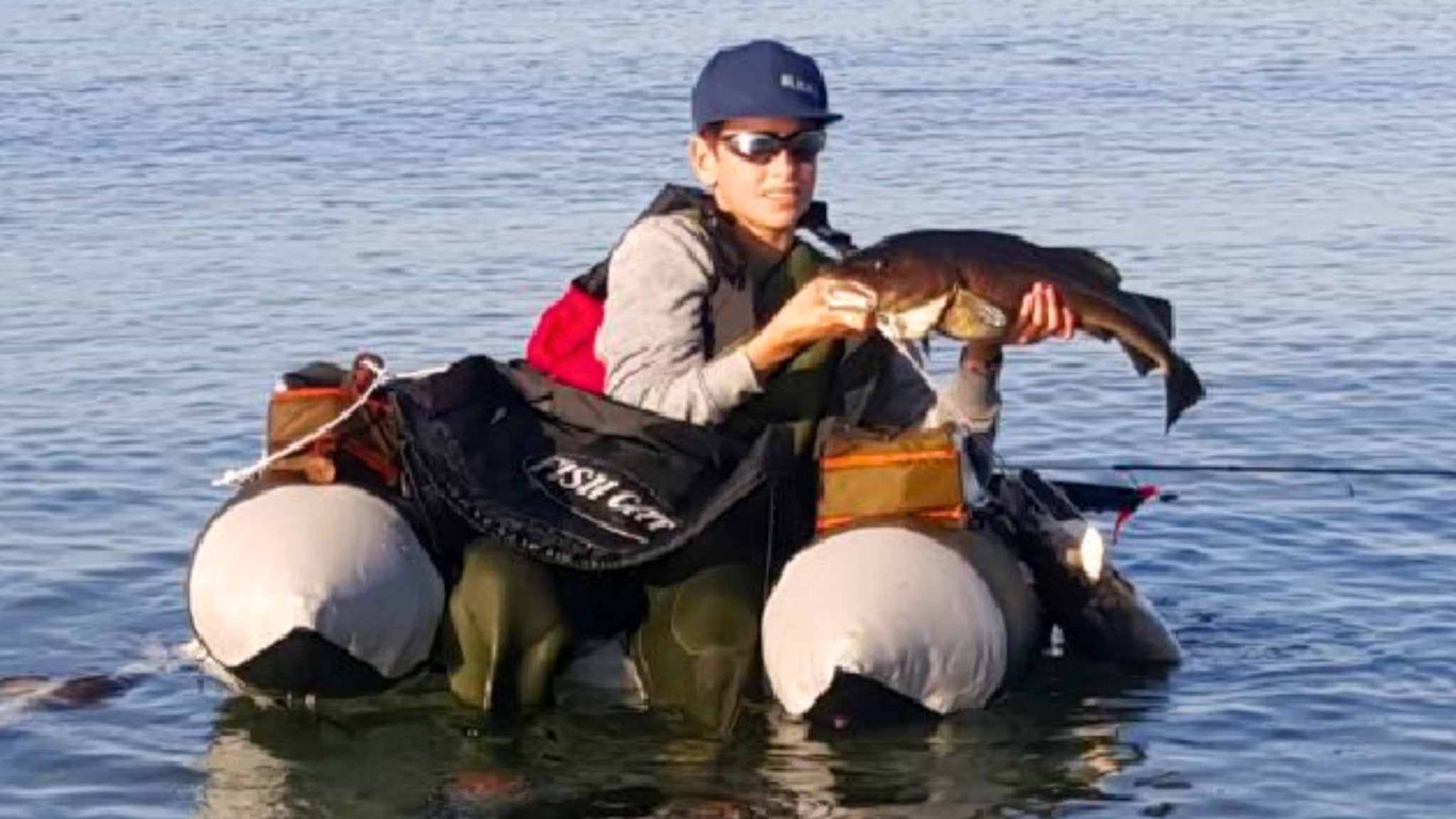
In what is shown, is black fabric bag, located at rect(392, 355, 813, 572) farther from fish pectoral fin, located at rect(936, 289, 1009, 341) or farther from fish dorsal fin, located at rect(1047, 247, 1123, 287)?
fish dorsal fin, located at rect(1047, 247, 1123, 287)

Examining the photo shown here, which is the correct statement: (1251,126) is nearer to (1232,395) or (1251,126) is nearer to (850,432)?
(1232,395)

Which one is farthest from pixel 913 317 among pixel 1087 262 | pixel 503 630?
pixel 503 630

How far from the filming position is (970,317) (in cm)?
872

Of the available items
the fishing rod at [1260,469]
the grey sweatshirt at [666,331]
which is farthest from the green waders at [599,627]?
the fishing rod at [1260,469]

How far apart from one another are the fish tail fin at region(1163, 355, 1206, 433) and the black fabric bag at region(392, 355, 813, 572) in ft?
3.50

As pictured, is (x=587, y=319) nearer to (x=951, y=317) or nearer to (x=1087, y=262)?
(x=951, y=317)

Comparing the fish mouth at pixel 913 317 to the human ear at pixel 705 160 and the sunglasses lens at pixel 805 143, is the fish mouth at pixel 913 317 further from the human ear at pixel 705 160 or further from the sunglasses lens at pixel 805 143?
the human ear at pixel 705 160

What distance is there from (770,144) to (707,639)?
139 cm

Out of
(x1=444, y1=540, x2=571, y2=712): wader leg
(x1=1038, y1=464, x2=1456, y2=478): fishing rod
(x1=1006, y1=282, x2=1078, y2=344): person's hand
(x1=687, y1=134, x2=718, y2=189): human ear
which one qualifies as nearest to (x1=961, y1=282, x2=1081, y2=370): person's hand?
(x1=1006, y1=282, x2=1078, y2=344): person's hand

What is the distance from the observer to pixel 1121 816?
876 cm

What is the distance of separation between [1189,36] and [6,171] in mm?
14136

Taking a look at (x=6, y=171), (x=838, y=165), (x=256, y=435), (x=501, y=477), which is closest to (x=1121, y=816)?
(x=501, y=477)

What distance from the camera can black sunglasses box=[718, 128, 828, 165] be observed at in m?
9.05

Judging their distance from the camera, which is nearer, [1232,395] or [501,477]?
[501,477]
